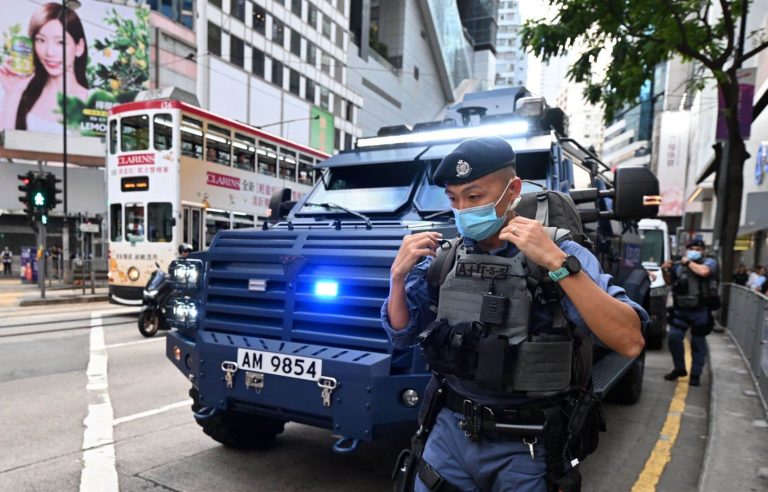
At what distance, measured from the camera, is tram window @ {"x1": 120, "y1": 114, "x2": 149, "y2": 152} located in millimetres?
11881

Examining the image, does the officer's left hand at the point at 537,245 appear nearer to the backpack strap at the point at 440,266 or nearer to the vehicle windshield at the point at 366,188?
the backpack strap at the point at 440,266

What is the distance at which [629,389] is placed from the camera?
5.65 metres

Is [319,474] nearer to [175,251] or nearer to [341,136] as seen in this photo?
[175,251]

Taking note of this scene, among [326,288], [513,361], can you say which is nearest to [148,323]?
[326,288]

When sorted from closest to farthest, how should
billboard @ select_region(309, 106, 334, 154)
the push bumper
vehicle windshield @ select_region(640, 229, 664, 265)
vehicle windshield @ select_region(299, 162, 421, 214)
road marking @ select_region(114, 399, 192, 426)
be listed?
the push bumper, vehicle windshield @ select_region(299, 162, 421, 214), road marking @ select_region(114, 399, 192, 426), vehicle windshield @ select_region(640, 229, 664, 265), billboard @ select_region(309, 106, 334, 154)

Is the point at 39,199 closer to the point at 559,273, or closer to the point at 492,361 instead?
the point at 492,361

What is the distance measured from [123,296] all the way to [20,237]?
24.3 meters

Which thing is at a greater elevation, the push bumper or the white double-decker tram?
the white double-decker tram

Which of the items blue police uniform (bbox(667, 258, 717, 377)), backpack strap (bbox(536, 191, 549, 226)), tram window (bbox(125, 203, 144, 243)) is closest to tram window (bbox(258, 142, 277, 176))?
tram window (bbox(125, 203, 144, 243))

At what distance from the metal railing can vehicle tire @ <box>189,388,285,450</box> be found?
4.68 m

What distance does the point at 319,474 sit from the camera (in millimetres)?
3727

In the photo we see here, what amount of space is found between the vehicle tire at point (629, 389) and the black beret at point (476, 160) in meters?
4.41

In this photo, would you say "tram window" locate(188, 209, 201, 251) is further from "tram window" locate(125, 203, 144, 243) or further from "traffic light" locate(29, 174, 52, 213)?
"traffic light" locate(29, 174, 52, 213)

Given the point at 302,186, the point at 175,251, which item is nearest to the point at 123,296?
the point at 175,251
